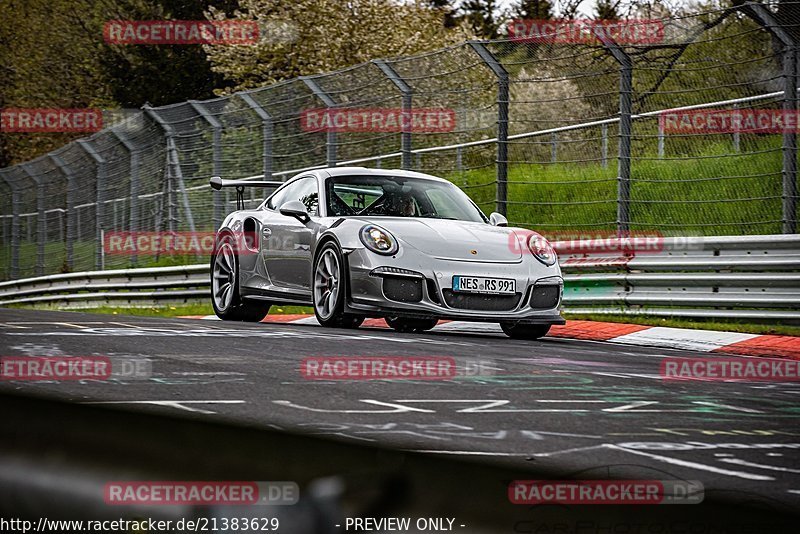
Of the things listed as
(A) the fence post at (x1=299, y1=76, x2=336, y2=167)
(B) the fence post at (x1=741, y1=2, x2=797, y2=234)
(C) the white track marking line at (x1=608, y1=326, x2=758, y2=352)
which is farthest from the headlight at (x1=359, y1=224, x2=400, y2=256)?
(A) the fence post at (x1=299, y1=76, x2=336, y2=167)

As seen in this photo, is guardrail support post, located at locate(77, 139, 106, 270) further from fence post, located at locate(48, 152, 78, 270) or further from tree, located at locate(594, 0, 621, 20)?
tree, located at locate(594, 0, 621, 20)

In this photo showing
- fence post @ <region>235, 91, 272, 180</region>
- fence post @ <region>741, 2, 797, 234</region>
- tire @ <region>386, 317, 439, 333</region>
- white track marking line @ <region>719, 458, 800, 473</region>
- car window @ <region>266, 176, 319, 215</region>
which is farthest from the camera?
fence post @ <region>235, 91, 272, 180</region>

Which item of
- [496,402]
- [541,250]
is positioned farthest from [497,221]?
[496,402]

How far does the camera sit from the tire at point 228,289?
11.4m

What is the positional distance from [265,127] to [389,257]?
7794 millimetres

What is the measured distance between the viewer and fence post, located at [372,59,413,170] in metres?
13.7

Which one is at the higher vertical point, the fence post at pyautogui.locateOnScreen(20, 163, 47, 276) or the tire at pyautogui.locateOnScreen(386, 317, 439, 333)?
the fence post at pyautogui.locateOnScreen(20, 163, 47, 276)

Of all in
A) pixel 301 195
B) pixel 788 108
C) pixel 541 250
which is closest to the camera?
pixel 541 250

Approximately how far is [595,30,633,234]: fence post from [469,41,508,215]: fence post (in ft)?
4.33

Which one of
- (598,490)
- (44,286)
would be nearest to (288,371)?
(598,490)

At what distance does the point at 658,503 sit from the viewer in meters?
1.28

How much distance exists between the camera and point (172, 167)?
18.8 m

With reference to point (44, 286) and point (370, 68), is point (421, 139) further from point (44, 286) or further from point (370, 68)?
point (44, 286)

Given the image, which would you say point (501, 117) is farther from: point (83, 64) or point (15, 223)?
point (83, 64)
